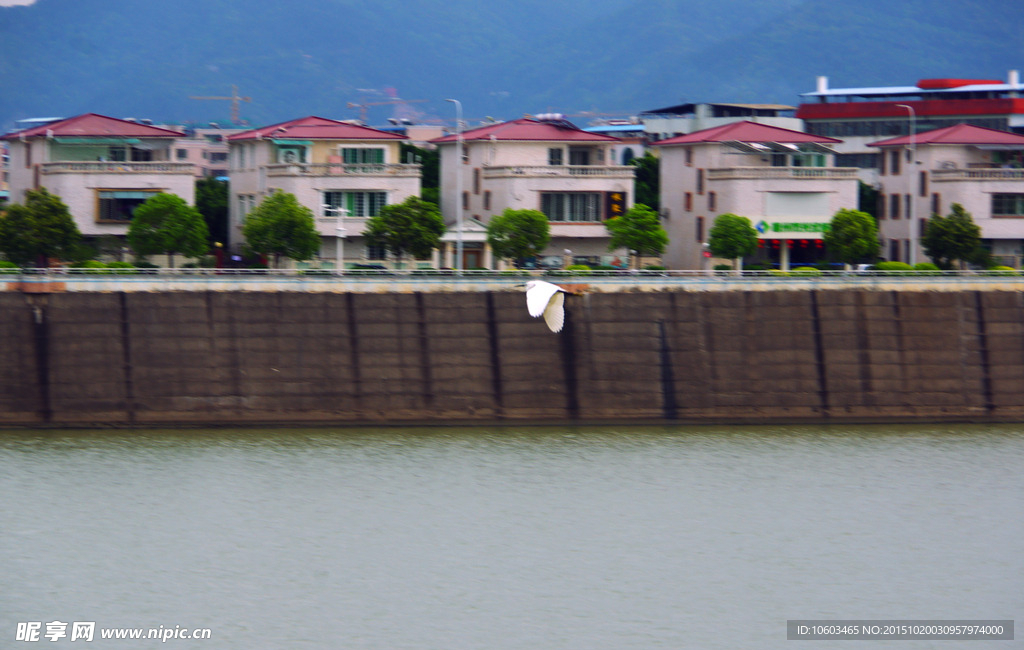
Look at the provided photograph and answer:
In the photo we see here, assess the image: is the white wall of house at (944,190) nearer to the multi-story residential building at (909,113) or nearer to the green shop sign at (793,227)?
the green shop sign at (793,227)

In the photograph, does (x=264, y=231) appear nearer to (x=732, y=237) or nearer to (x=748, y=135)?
(x=732, y=237)

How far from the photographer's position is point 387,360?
55.7 meters

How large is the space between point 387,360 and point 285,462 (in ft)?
31.1

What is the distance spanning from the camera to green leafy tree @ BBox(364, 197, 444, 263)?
66875 mm

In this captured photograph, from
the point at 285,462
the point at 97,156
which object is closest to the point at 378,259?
the point at 97,156

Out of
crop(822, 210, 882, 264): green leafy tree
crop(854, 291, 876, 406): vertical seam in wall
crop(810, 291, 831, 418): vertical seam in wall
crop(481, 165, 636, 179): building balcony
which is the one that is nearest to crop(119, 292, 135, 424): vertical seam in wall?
crop(481, 165, 636, 179): building balcony

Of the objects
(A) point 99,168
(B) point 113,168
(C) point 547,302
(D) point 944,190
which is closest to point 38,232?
(A) point 99,168

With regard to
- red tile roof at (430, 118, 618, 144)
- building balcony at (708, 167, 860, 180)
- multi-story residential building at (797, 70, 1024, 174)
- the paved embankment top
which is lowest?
the paved embankment top

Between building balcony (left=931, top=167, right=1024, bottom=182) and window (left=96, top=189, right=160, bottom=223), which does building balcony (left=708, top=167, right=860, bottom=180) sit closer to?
building balcony (left=931, top=167, right=1024, bottom=182)

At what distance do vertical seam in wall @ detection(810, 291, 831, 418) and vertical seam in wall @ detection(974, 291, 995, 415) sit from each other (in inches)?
299

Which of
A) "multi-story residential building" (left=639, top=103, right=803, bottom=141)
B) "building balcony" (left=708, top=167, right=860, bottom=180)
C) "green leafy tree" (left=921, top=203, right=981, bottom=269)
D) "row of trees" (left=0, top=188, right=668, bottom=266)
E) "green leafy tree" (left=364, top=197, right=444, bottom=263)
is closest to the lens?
"row of trees" (left=0, top=188, right=668, bottom=266)

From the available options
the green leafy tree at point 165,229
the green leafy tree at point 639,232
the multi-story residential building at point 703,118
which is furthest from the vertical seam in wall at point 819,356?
the multi-story residential building at point 703,118

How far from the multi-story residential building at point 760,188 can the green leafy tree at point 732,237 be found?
4478mm

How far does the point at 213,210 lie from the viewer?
268 ft
